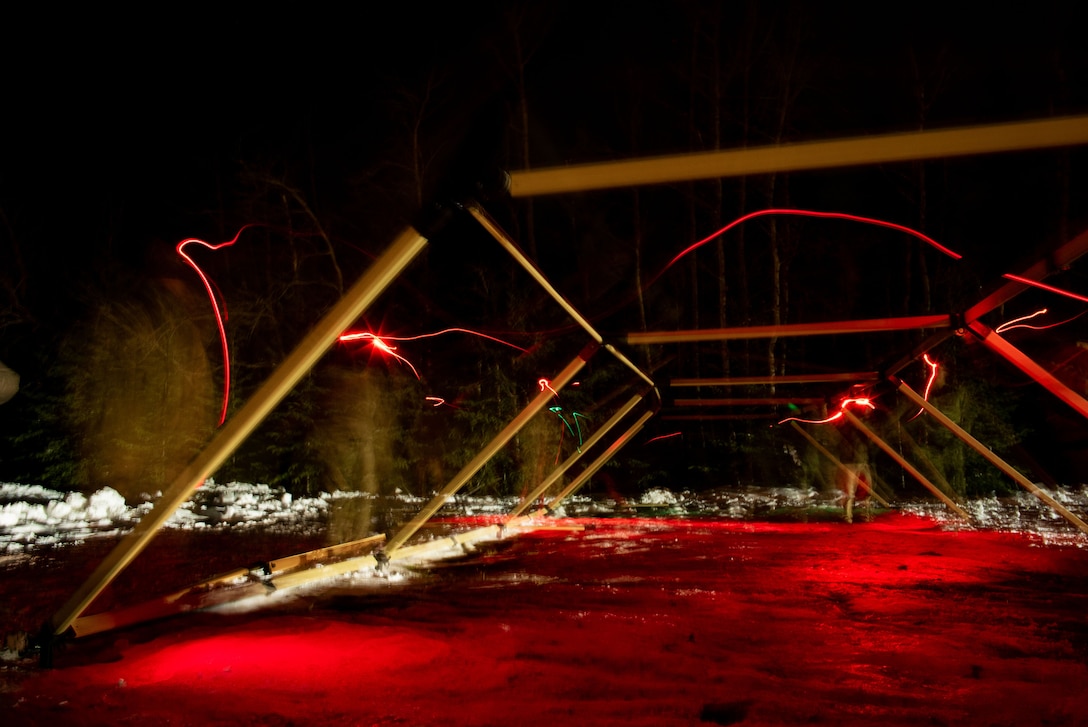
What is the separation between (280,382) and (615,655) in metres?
2.24

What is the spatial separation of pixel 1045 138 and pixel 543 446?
1263 centimetres

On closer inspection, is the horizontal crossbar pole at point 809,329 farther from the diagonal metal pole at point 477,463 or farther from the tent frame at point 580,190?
the diagonal metal pole at point 477,463

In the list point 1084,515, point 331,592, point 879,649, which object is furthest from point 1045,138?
point 1084,515

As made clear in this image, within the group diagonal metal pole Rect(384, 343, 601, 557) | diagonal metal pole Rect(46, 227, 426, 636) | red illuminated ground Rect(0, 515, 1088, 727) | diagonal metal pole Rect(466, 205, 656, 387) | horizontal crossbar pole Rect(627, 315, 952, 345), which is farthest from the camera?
diagonal metal pole Rect(384, 343, 601, 557)

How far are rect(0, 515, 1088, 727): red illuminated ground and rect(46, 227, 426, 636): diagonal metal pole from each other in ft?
2.41

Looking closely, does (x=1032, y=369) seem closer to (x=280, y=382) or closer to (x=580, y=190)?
(x=580, y=190)

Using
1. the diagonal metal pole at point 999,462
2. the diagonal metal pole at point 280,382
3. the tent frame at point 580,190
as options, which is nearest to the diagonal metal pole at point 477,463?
the tent frame at point 580,190

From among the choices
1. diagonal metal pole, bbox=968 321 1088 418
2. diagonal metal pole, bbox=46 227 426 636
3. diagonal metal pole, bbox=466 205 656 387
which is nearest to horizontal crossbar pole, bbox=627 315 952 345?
diagonal metal pole, bbox=968 321 1088 418

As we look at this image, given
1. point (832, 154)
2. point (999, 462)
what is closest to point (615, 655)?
point (832, 154)

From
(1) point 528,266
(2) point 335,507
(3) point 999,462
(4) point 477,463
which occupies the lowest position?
(2) point 335,507

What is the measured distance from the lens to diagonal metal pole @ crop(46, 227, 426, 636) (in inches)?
119

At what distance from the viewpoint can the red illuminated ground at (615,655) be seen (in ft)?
9.04

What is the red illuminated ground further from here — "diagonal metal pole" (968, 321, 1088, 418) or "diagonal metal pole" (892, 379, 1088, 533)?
"diagonal metal pole" (968, 321, 1088, 418)

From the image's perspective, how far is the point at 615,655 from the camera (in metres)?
3.47
